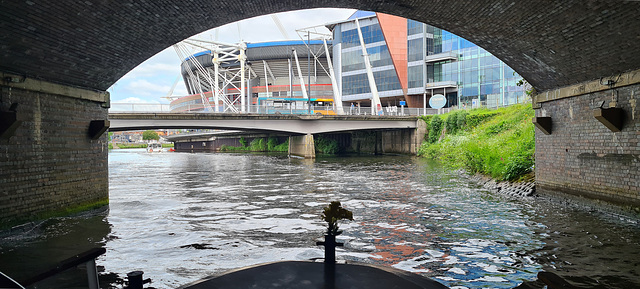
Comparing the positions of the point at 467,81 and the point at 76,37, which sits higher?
the point at 467,81

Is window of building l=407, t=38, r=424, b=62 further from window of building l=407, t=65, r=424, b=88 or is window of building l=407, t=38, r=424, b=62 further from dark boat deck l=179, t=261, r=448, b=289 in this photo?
dark boat deck l=179, t=261, r=448, b=289

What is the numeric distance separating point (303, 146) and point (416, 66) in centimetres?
2480

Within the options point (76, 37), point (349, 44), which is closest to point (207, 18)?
point (76, 37)

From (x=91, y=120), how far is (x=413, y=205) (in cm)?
1020

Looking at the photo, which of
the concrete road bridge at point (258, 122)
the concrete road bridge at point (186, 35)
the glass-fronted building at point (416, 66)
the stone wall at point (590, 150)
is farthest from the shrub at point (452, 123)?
the concrete road bridge at point (186, 35)

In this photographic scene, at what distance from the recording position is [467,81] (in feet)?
197

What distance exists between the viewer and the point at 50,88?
11445mm

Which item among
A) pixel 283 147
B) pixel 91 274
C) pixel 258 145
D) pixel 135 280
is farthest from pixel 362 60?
pixel 135 280

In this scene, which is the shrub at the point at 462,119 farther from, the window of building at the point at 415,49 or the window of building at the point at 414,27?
the window of building at the point at 414,27

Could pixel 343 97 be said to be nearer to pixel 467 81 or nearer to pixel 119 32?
pixel 467 81

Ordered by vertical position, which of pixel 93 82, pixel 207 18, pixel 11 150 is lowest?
pixel 11 150

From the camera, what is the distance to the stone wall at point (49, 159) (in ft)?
33.2

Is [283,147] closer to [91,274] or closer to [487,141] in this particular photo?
[487,141]

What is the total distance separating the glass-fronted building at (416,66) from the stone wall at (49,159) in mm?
49263
